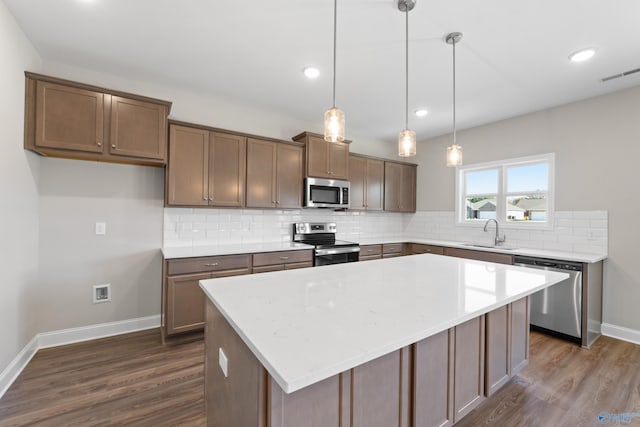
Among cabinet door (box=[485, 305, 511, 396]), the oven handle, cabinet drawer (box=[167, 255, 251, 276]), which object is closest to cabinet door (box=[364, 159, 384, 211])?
the oven handle

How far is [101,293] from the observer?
2832mm

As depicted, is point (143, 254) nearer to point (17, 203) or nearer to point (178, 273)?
point (178, 273)

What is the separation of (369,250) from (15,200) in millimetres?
3647

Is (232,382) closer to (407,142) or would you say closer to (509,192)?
(407,142)

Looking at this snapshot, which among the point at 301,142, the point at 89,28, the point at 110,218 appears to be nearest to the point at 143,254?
the point at 110,218

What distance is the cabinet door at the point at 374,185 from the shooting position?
454cm

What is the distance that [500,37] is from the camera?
7.14 feet

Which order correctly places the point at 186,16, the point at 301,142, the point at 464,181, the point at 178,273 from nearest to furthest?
the point at 186,16 < the point at 178,273 < the point at 301,142 < the point at 464,181

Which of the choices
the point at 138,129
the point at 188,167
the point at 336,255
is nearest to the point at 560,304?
the point at 336,255

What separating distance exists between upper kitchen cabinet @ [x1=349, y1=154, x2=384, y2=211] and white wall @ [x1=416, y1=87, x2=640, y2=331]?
1838 millimetres

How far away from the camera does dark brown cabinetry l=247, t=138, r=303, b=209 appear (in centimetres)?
337

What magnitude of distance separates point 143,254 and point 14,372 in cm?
124

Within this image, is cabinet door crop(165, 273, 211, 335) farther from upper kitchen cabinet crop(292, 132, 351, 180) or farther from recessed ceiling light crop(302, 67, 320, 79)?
recessed ceiling light crop(302, 67, 320, 79)

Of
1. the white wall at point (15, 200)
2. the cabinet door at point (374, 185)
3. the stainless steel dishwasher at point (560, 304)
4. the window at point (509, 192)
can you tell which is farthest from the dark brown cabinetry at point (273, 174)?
Result: the stainless steel dishwasher at point (560, 304)
